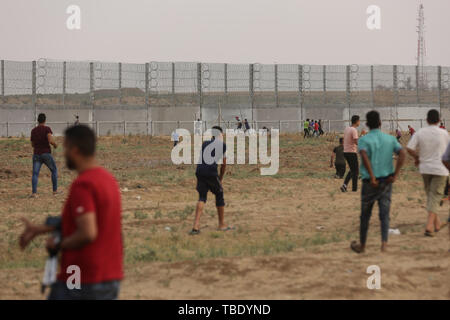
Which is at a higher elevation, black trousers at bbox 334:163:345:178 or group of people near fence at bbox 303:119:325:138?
group of people near fence at bbox 303:119:325:138

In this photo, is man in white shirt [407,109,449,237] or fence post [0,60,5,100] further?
fence post [0,60,5,100]

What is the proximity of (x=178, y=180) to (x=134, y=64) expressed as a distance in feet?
98.3

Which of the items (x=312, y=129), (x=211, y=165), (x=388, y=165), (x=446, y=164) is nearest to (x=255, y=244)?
(x=211, y=165)

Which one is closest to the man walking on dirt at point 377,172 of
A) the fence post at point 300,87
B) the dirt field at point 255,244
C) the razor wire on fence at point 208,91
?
the dirt field at point 255,244

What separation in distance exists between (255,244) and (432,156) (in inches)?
120

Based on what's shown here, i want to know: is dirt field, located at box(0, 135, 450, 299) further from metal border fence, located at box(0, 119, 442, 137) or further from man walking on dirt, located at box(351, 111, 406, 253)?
metal border fence, located at box(0, 119, 442, 137)

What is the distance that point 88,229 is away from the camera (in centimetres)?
398

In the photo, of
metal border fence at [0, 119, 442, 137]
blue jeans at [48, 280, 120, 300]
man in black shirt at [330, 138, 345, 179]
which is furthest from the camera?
metal border fence at [0, 119, 442, 137]

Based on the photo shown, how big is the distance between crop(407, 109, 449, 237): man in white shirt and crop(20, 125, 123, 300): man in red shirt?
251 inches

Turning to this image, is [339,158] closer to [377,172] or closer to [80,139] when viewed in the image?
[377,172]

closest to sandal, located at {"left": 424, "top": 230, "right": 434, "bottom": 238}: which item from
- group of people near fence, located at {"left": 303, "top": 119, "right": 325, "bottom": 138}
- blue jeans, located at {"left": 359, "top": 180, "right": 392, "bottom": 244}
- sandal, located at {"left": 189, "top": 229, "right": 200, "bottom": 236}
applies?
blue jeans, located at {"left": 359, "top": 180, "right": 392, "bottom": 244}

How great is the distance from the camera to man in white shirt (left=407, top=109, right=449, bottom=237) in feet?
30.8

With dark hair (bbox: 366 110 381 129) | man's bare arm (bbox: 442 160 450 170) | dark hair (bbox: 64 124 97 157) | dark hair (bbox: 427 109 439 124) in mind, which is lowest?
man's bare arm (bbox: 442 160 450 170)
